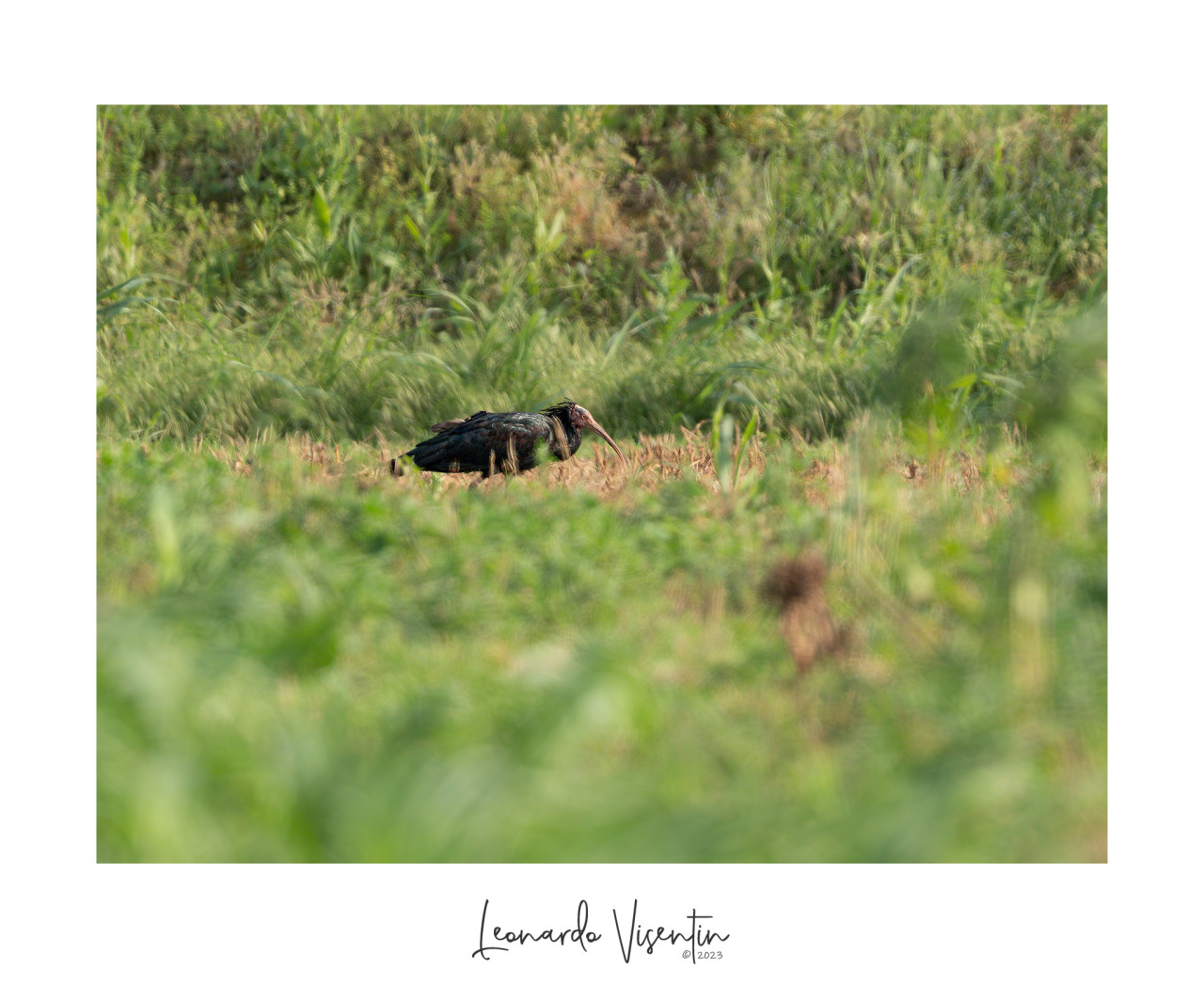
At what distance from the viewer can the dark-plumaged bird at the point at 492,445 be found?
5582 millimetres

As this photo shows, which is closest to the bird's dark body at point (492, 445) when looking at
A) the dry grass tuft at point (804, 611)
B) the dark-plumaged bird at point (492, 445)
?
the dark-plumaged bird at point (492, 445)

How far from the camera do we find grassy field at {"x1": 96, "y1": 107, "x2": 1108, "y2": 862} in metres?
2.61

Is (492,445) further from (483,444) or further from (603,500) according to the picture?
(603,500)

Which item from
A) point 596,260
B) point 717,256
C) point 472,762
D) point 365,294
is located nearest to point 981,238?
point 717,256

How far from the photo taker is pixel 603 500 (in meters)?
4.79

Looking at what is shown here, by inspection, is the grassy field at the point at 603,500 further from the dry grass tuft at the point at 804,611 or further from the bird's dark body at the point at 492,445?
the bird's dark body at the point at 492,445

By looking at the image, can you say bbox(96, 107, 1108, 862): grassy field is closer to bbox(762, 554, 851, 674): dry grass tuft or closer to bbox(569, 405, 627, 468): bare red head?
bbox(762, 554, 851, 674): dry grass tuft

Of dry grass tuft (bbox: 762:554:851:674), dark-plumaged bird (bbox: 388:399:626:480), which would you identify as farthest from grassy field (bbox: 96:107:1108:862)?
dark-plumaged bird (bbox: 388:399:626:480)

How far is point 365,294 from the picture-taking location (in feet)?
28.7

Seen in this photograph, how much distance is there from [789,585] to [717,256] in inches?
253

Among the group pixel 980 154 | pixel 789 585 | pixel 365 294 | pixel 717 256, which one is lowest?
pixel 789 585

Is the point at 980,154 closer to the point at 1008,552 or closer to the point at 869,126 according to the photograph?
the point at 869,126

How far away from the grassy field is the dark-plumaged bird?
197 mm

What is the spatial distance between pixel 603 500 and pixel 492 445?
39.8 inches
